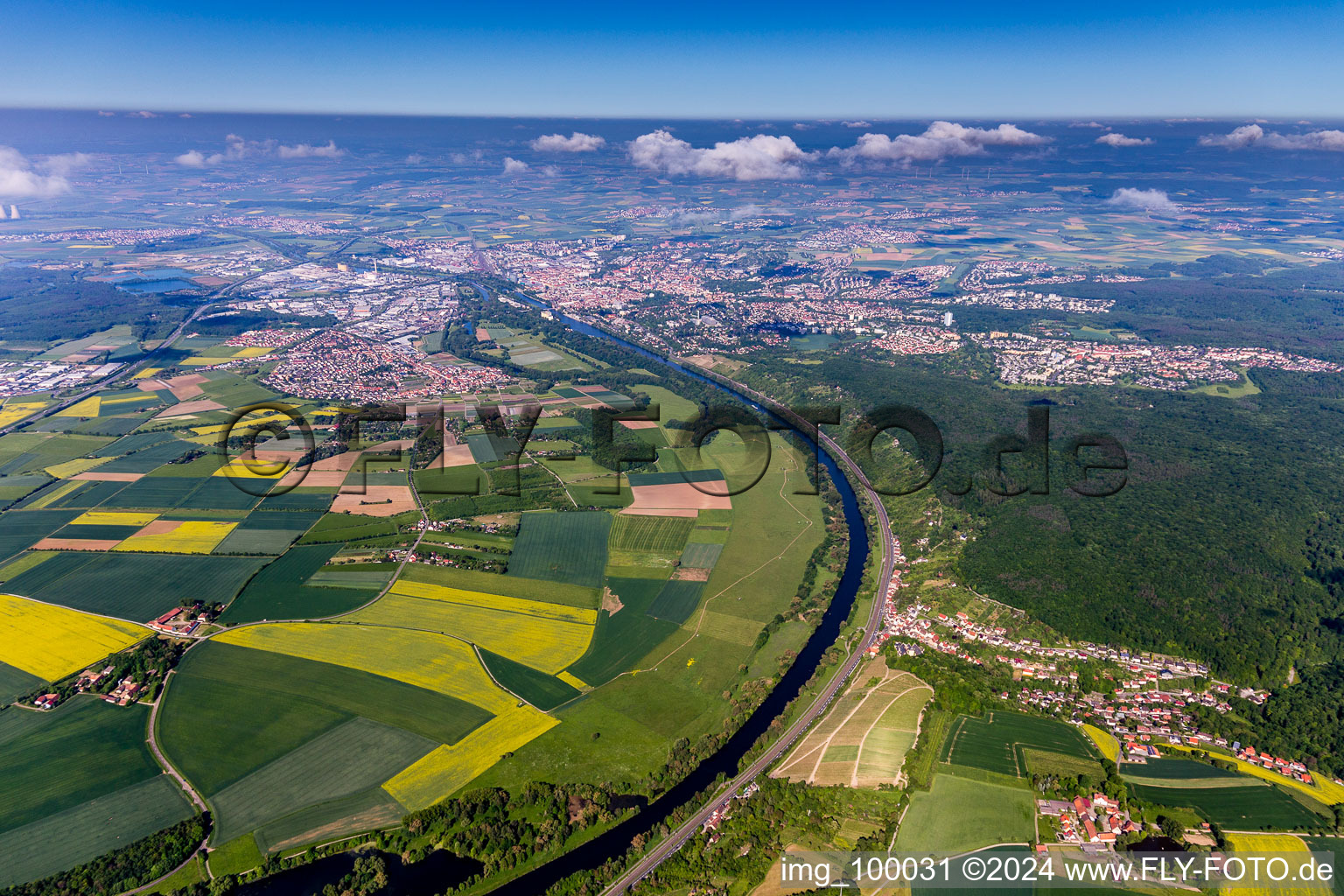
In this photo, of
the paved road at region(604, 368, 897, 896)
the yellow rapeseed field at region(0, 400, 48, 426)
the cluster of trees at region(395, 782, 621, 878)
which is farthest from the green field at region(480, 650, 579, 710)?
the yellow rapeseed field at region(0, 400, 48, 426)

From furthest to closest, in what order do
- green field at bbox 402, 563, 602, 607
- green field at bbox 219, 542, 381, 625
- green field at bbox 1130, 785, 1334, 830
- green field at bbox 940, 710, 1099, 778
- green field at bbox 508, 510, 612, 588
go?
green field at bbox 508, 510, 612, 588 → green field at bbox 402, 563, 602, 607 → green field at bbox 219, 542, 381, 625 → green field at bbox 940, 710, 1099, 778 → green field at bbox 1130, 785, 1334, 830

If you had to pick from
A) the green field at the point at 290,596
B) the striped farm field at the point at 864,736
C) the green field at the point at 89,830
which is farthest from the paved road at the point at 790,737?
the green field at the point at 290,596

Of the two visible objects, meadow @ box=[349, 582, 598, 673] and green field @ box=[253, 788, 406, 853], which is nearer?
green field @ box=[253, 788, 406, 853]

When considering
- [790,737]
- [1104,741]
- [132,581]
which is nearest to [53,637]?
[132,581]

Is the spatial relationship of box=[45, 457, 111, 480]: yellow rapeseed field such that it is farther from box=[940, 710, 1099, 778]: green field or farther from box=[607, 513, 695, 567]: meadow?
box=[940, 710, 1099, 778]: green field

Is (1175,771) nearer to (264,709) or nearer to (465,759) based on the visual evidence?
(465,759)
